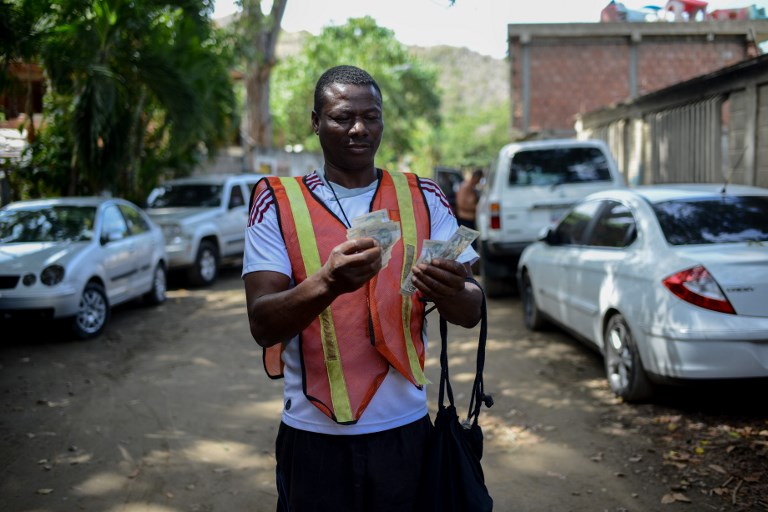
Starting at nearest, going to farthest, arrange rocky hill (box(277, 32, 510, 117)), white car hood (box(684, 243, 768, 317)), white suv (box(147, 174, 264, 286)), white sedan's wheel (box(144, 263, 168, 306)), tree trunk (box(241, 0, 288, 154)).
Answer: white car hood (box(684, 243, 768, 317))
white sedan's wheel (box(144, 263, 168, 306))
white suv (box(147, 174, 264, 286))
tree trunk (box(241, 0, 288, 154))
rocky hill (box(277, 32, 510, 117))

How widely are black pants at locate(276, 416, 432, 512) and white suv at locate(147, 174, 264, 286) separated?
957 centimetres

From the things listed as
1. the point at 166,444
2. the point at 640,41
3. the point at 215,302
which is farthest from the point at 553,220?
the point at 640,41

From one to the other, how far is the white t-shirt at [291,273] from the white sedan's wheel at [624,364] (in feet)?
11.6

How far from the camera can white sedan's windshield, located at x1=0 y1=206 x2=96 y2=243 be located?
8.60m

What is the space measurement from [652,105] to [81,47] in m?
8.83

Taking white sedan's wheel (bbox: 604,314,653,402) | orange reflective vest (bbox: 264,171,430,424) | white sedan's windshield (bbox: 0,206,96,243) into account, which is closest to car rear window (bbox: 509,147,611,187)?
white sedan's wheel (bbox: 604,314,653,402)

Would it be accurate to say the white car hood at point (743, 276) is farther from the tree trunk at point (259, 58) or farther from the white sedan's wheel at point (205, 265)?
the tree trunk at point (259, 58)

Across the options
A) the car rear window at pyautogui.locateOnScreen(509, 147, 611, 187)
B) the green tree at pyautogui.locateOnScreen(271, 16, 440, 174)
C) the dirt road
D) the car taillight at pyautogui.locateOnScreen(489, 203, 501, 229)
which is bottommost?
the dirt road

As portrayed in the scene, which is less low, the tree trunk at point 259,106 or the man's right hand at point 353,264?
the tree trunk at point 259,106

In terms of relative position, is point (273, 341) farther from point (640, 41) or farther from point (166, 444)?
point (640, 41)

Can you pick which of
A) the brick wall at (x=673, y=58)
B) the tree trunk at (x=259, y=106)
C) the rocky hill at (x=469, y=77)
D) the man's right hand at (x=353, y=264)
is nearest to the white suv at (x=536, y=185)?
the man's right hand at (x=353, y=264)

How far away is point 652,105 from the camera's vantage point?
11820 mm

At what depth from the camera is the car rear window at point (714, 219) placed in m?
5.31

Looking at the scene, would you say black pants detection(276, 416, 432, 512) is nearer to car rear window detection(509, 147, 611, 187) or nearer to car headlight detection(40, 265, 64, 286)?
car headlight detection(40, 265, 64, 286)
